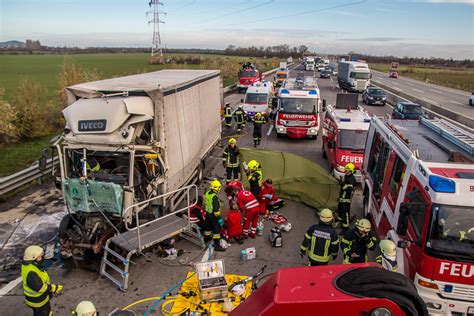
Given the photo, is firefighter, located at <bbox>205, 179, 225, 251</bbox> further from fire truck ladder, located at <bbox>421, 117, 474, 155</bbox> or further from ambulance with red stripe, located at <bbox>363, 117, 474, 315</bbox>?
fire truck ladder, located at <bbox>421, 117, 474, 155</bbox>

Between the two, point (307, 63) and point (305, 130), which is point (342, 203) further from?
point (307, 63)

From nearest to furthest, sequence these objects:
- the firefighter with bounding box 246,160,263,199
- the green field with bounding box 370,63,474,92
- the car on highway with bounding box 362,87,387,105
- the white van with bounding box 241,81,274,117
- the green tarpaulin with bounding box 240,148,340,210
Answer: the firefighter with bounding box 246,160,263,199, the green tarpaulin with bounding box 240,148,340,210, the white van with bounding box 241,81,274,117, the car on highway with bounding box 362,87,387,105, the green field with bounding box 370,63,474,92

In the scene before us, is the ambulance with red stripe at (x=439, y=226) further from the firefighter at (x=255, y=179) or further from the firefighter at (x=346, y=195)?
the firefighter at (x=255, y=179)

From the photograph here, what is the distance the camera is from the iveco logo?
7639mm

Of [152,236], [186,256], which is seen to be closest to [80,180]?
[152,236]

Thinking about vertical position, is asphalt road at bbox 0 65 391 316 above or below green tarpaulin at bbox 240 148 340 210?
below

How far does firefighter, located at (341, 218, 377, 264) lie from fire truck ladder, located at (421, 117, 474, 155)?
2.30 meters

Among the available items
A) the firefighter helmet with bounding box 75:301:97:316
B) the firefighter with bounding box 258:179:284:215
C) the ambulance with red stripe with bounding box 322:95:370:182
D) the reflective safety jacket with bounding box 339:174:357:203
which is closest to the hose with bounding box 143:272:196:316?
the firefighter helmet with bounding box 75:301:97:316

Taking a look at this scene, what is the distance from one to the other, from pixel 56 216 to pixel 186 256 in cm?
433

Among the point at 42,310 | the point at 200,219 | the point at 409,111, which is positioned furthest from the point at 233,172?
the point at 409,111

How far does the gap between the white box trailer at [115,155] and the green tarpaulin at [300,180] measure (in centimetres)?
359

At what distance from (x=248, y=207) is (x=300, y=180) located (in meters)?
2.79

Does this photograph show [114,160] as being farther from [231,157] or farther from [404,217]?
[404,217]

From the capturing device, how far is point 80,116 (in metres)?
7.82
